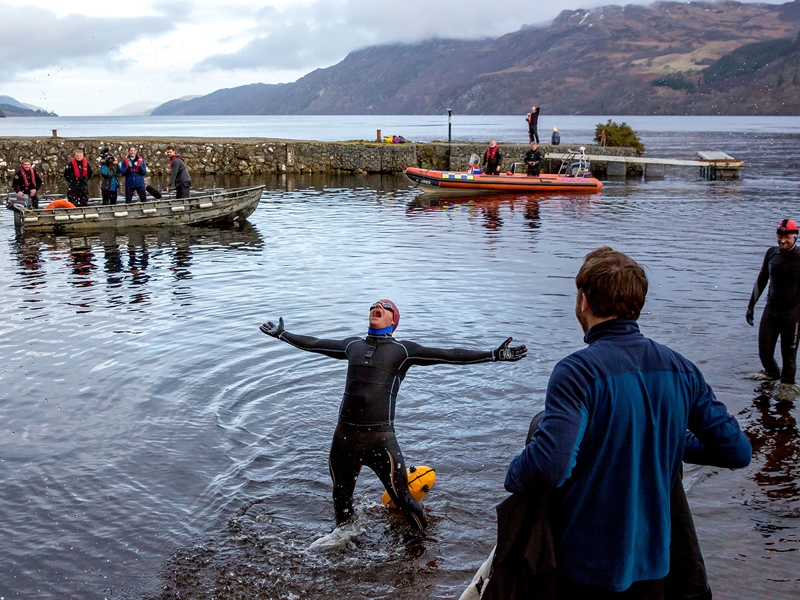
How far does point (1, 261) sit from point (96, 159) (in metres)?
22.2

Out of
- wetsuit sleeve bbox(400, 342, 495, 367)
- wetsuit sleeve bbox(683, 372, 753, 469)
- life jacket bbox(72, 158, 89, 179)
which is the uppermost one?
life jacket bbox(72, 158, 89, 179)

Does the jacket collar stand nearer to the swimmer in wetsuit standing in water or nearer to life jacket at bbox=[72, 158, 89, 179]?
the swimmer in wetsuit standing in water

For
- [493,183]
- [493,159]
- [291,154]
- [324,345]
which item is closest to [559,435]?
[324,345]

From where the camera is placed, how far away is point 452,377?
9.55m

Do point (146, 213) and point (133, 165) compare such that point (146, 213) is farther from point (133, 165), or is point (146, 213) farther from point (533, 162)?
point (533, 162)

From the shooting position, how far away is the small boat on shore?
20625 mm

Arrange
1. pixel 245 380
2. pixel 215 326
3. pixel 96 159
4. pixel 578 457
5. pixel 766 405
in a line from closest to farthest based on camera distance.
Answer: pixel 578 457 → pixel 766 405 → pixel 245 380 → pixel 215 326 → pixel 96 159

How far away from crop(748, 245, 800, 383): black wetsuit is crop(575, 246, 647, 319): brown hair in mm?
6322

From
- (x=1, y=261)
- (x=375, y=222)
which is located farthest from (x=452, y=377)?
(x=375, y=222)

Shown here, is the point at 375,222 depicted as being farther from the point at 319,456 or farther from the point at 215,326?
the point at 319,456

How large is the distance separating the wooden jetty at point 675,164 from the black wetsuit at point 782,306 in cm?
3021

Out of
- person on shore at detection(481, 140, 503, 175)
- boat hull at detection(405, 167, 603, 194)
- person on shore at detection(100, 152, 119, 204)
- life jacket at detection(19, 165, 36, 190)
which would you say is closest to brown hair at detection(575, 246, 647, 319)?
person on shore at detection(100, 152, 119, 204)

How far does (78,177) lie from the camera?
73.4 feet

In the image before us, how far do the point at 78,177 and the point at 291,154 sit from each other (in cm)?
1993
